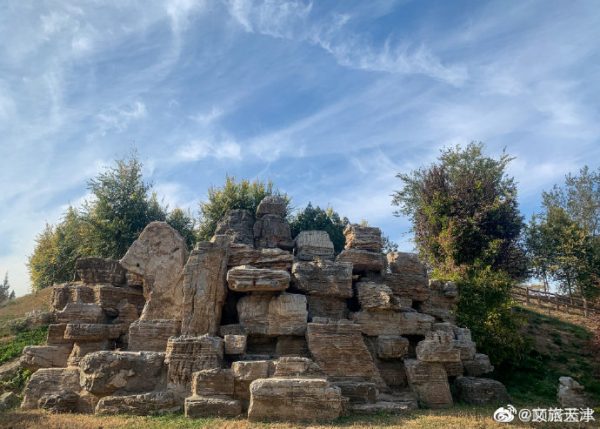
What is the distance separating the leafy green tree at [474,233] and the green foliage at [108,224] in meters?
15.1

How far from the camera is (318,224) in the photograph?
2823 centimetres

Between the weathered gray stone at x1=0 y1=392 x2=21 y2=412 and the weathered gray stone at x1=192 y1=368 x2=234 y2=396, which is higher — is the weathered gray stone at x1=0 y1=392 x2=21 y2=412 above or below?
below

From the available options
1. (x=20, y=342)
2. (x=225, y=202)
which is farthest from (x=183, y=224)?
(x=20, y=342)

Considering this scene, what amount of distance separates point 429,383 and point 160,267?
8983 millimetres

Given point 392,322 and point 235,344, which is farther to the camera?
point 392,322

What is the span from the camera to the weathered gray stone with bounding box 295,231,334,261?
52.5 feet

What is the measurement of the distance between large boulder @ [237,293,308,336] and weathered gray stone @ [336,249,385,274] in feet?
7.87

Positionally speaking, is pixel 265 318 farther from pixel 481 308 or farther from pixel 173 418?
pixel 481 308

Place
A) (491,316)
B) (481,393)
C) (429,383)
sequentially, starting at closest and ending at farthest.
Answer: (429,383) < (481,393) < (491,316)

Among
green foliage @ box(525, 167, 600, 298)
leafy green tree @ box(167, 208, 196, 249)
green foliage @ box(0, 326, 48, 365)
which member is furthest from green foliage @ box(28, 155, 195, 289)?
green foliage @ box(525, 167, 600, 298)

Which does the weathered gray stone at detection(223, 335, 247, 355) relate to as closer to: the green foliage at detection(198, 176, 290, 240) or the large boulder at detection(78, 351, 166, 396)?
the large boulder at detection(78, 351, 166, 396)

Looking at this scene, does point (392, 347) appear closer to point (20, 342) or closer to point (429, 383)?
point (429, 383)

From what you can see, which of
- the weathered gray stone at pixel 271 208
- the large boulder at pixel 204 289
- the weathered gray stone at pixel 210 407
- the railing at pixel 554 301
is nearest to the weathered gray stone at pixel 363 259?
the weathered gray stone at pixel 271 208

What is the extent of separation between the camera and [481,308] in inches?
706
